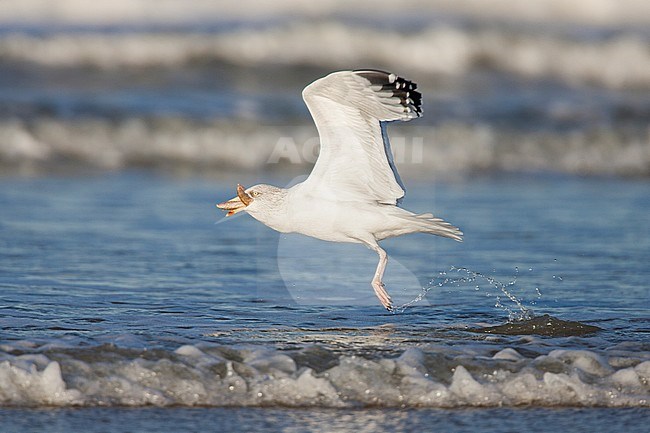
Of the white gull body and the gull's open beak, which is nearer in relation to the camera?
the white gull body

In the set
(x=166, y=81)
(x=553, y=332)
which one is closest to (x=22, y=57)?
(x=166, y=81)

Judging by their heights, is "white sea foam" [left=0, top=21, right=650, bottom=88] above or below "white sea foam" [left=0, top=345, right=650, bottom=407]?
above

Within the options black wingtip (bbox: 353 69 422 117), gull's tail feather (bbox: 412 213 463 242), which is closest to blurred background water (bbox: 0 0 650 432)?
gull's tail feather (bbox: 412 213 463 242)

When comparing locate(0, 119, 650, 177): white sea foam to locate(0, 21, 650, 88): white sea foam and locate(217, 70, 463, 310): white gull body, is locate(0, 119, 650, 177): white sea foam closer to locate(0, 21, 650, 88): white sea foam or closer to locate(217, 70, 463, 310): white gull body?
locate(0, 21, 650, 88): white sea foam

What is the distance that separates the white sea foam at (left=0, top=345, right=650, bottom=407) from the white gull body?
1.00 metres

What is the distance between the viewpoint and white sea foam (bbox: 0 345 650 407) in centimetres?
436

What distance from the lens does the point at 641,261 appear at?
709 cm

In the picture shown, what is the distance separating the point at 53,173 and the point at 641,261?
5.96 metres

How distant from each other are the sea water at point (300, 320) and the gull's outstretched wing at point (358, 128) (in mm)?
609

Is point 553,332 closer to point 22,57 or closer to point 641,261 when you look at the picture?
point 641,261

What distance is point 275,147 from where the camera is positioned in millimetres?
12742

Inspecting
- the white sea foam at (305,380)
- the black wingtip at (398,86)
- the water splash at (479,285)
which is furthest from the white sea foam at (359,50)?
the white sea foam at (305,380)

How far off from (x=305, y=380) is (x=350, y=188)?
5.05ft

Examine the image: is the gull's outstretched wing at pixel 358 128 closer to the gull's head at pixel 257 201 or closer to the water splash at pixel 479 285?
the gull's head at pixel 257 201
